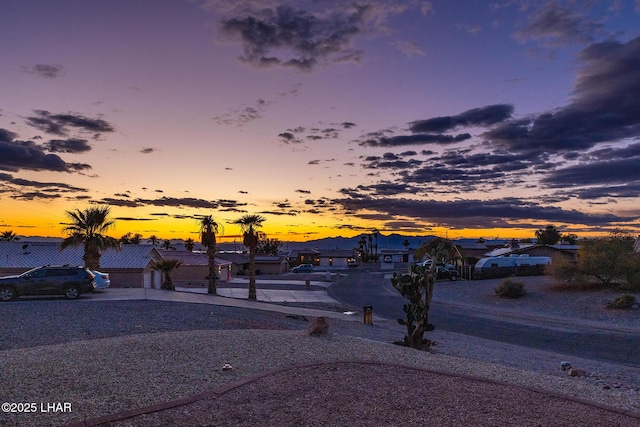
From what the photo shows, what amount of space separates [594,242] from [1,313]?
3991 cm

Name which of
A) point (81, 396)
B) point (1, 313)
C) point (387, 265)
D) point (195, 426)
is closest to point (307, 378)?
point (195, 426)

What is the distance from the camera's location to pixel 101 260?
142 ft

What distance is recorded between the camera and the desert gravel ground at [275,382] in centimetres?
822

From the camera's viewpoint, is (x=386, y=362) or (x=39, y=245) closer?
(x=386, y=362)

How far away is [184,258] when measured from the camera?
64.7 meters

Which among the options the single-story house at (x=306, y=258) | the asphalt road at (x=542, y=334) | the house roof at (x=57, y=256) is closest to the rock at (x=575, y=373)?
the asphalt road at (x=542, y=334)

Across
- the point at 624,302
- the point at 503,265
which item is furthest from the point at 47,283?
the point at 503,265

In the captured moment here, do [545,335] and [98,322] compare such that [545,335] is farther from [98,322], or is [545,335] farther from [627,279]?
[98,322]

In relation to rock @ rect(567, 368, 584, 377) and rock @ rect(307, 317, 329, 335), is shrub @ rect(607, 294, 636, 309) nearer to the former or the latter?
rock @ rect(567, 368, 584, 377)

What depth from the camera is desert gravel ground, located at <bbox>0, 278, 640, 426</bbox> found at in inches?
324

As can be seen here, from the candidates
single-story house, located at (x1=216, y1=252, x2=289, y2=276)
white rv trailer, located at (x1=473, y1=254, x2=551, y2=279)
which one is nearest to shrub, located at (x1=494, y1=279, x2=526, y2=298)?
white rv trailer, located at (x1=473, y1=254, x2=551, y2=279)

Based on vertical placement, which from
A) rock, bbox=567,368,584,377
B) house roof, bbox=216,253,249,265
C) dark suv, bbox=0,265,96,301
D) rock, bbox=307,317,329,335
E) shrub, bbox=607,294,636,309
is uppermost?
house roof, bbox=216,253,249,265

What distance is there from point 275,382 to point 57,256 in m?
40.4

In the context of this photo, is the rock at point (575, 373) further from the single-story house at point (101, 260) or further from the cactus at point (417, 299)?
the single-story house at point (101, 260)
